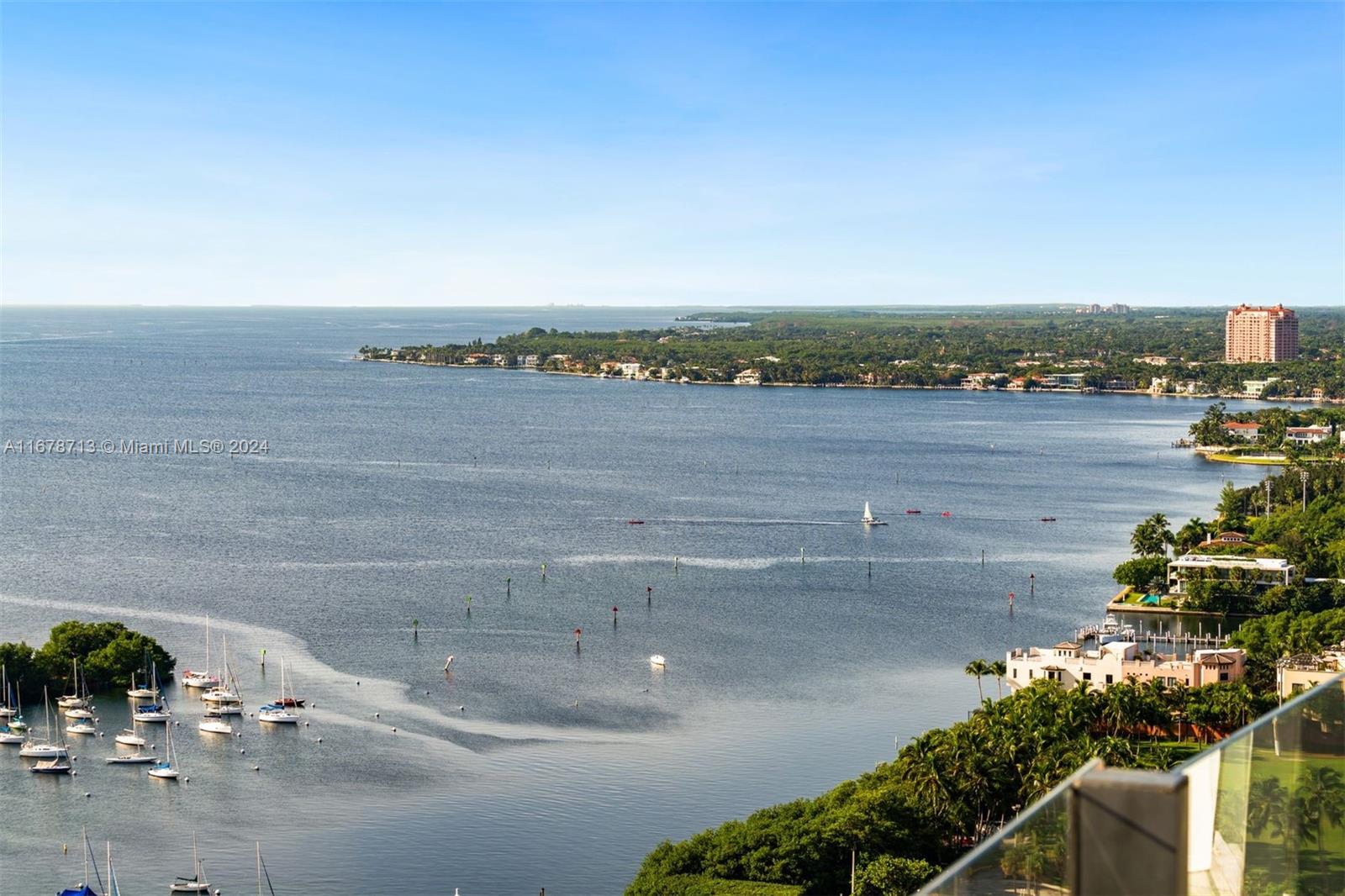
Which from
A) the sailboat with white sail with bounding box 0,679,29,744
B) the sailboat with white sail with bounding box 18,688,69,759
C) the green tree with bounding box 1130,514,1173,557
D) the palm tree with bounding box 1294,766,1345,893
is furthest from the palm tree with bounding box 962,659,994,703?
the palm tree with bounding box 1294,766,1345,893

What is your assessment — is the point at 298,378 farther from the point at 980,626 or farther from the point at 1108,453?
the point at 980,626

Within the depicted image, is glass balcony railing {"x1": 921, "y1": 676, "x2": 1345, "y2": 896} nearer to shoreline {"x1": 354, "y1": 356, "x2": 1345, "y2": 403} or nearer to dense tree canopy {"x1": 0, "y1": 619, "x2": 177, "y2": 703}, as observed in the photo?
dense tree canopy {"x1": 0, "y1": 619, "x2": 177, "y2": 703}

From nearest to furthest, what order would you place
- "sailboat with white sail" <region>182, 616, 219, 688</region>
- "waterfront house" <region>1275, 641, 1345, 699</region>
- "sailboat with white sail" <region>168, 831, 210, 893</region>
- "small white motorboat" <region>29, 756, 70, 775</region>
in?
"sailboat with white sail" <region>168, 831, 210, 893</region> < "small white motorboat" <region>29, 756, 70, 775</region> < "waterfront house" <region>1275, 641, 1345, 699</region> < "sailboat with white sail" <region>182, 616, 219, 688</region>

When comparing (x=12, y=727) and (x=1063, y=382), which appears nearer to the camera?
(x=12, y=727)

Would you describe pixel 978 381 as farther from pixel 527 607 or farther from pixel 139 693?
pixel 139 693

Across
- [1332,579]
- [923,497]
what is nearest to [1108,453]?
[923,497]

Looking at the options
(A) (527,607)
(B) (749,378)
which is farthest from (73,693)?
(B) (749,378)
